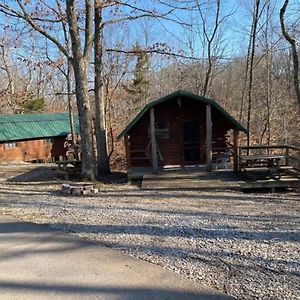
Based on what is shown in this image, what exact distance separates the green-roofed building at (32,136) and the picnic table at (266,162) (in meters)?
20.3

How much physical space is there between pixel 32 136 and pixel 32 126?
1.10 m

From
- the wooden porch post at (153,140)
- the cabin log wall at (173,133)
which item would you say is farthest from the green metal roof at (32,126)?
the wooden porch post at (153,140)

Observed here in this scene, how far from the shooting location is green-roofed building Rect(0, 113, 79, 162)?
90.5 ft

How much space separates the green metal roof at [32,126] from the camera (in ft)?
90.6

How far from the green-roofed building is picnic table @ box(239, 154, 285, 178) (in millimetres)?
20294

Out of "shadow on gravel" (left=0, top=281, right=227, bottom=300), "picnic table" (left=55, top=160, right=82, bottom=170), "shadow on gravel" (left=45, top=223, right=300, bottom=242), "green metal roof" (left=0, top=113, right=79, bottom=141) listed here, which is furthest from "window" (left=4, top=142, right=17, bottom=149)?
"shadow on gravel" (left=0, top=281, right=227, bottom=300)

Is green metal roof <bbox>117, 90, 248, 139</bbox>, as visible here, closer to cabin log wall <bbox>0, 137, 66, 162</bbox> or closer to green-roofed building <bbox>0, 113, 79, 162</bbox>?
green-roofed building <bbox>0, 113, 79, 162</bbox>

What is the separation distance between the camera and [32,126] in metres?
29.3

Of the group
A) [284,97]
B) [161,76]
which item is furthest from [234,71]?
[161,76]

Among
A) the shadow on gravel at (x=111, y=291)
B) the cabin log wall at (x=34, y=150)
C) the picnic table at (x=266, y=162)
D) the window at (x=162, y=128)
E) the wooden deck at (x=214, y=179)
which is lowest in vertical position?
the shadow on gravel at (x=111, y=291)

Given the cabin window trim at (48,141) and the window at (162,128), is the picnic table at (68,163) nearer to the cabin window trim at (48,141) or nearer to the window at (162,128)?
the window at (162,128)

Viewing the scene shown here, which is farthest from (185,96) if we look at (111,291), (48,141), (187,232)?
(48,141)

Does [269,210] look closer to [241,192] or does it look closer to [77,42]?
[241,192]

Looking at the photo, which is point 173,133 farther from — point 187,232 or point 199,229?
point 187,232
